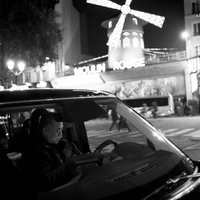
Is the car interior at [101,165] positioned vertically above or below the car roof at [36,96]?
below

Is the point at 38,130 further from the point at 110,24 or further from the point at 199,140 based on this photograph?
the point at 110,24

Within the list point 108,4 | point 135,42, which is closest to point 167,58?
point 135,42

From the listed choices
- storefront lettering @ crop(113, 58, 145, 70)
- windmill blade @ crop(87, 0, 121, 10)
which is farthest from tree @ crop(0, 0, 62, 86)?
windmill blade @ crop(87, 0, 121, 10)

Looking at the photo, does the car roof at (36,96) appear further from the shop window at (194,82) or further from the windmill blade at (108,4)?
the windmill blade at (108,4)

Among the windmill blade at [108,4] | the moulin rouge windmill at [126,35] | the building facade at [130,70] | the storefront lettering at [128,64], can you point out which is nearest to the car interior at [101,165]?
the building facade at [130,70]

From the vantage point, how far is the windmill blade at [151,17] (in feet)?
108

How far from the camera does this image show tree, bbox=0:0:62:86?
21.6 meters

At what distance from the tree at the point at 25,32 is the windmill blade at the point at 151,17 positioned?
1178 cm

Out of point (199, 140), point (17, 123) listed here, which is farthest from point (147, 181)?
point (199, 140)

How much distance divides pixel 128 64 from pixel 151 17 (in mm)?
5530

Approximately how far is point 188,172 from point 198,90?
28.5 metres

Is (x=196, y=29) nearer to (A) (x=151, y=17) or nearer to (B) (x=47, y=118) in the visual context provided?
(A) (x=151, y=17)

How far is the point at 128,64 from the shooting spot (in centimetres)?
3316

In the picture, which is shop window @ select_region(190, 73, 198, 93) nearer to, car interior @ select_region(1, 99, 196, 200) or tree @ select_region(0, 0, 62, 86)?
tree @ select_region(0, 0, 62, 86)
